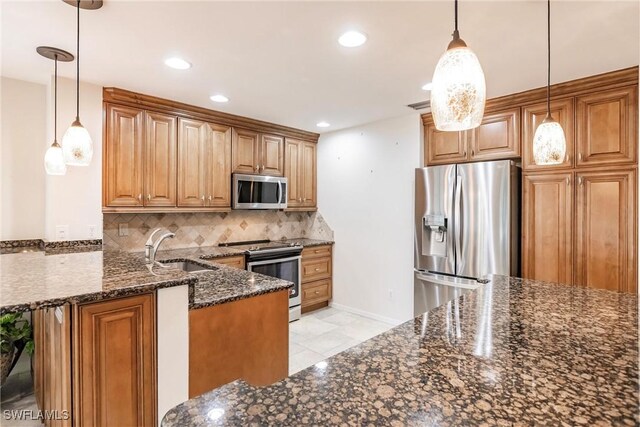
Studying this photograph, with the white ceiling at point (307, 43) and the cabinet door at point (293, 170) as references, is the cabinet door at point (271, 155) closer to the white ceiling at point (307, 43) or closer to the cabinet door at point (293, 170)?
the cabinet door at point (293, 170)

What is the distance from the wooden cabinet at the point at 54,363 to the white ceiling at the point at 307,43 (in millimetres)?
1601

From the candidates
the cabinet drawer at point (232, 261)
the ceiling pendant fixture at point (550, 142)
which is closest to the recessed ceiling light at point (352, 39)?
the ceiling pendant fixture at point (550, 142)

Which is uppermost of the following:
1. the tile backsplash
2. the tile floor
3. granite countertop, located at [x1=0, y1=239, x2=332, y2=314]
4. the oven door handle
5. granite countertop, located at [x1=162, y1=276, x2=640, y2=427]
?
the tile backsplash

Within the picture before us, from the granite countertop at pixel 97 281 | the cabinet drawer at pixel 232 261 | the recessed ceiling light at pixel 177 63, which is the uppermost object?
the recessed ceiling light at pixel 177 63

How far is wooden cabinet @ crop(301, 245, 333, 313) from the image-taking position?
4371 mm

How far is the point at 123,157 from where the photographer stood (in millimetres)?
3096

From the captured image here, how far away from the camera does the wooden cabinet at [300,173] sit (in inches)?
179

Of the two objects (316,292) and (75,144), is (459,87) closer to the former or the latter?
(75,144)

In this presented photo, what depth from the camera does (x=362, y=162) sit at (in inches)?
170

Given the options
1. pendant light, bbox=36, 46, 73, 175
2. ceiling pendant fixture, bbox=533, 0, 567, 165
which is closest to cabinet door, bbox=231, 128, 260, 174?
pendant light, bbox=36, 46, 73, 175

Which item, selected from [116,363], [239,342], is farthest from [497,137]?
[116,363]

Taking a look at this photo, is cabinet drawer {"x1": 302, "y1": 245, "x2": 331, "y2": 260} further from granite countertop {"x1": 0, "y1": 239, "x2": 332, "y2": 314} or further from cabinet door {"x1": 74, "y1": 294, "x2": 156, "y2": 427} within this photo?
cabinet door {"x1": 74, "y1": 294, "x2": 156, "y2": 427}

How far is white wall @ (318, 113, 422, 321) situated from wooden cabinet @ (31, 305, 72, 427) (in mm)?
3164

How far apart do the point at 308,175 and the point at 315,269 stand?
1.32m
